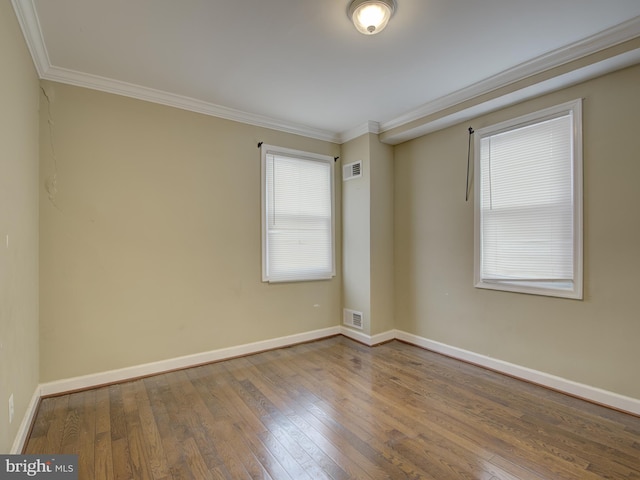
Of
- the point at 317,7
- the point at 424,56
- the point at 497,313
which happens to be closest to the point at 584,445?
the point at 497,313

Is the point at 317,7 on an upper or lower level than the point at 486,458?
upper

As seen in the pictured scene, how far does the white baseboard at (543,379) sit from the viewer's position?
239 cm

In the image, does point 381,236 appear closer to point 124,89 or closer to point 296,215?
point 296,215

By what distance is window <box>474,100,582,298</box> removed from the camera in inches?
104

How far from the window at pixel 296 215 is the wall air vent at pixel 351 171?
176mm

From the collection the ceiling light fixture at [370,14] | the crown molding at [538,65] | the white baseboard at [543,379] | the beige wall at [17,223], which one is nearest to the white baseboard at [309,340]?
the white baseboard at [543,379]

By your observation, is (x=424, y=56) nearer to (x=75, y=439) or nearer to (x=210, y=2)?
(x=210, y=2)

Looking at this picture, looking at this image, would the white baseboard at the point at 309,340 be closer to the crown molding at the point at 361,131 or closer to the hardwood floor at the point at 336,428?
the hardwood floor at the point at 336,428

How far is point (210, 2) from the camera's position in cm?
191

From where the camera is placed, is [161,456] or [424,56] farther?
[424,56]

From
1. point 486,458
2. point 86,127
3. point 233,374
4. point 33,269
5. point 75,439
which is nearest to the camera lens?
point 486,458

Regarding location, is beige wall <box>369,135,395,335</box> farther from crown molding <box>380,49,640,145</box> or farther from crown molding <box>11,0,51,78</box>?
crown molding <box>11,0,51,78</box>

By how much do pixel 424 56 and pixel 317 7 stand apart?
0.97 metres

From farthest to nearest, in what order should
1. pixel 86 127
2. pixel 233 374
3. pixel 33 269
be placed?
→ 1. pixel 233 374
2. pixel 86 127
3. pixel 33 269
